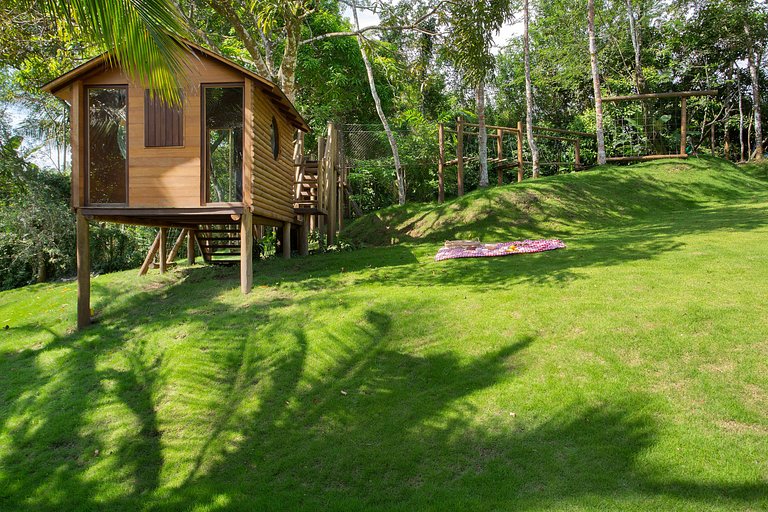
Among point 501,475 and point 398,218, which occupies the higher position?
point 398,218

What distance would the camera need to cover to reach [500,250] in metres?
10.9

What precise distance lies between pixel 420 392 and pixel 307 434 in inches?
47.4

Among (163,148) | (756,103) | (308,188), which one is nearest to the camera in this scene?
(163,148)

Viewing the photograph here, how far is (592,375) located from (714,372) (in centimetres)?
112

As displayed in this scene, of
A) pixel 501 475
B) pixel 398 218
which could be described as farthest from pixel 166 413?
pixel 398 218

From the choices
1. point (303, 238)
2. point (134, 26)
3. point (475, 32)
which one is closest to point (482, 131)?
point (475, 32)

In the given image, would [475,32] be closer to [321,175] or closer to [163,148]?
[321,175]

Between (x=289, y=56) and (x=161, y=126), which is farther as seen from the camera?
(x=289, y=56)

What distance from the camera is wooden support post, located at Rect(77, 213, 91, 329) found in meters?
9.19

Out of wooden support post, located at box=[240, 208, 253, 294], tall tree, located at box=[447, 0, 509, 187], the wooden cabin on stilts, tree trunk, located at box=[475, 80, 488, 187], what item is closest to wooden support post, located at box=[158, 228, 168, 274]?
the wooden cabin on stilts

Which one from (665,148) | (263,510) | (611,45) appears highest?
(611,45)

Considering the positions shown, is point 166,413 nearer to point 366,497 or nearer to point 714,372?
point 366,497

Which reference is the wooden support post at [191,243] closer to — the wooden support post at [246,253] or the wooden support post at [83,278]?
the wooden support post at [83,278]

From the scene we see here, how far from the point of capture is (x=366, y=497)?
13.9 feet
